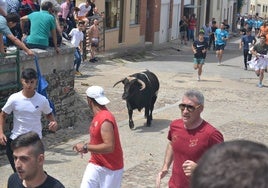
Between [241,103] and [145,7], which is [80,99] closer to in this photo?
[241,103]

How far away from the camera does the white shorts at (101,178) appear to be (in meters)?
5.77

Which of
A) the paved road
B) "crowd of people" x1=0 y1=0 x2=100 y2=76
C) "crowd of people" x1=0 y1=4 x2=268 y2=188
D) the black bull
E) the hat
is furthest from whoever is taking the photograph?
the black bull

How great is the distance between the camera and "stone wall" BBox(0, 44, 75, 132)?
36.1 ft

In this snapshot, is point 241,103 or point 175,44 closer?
point 241,103

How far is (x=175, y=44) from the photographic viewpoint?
35281 millimetres

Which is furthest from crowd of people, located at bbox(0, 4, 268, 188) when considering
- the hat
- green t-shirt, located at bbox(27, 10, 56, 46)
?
green t-shirt, located at bbox(27, 10, 56, 46)

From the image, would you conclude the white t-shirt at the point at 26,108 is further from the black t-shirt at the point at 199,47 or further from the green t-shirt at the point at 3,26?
the black t-shirt at the point at 199,47

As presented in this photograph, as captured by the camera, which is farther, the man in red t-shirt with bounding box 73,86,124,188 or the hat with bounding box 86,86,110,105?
the hat with bounding box 86,86,110,105

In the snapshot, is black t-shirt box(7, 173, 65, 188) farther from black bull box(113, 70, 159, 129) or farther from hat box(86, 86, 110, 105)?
black bull box(113, 70, 159, 129)

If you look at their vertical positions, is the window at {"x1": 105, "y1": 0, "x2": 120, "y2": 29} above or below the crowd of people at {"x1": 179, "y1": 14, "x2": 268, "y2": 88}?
above

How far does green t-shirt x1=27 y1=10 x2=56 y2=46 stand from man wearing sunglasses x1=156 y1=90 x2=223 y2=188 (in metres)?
6.17

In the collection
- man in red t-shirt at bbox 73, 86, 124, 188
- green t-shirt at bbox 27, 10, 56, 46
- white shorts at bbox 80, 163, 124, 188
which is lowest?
white shorts at bbox 80, 163, 124, 188

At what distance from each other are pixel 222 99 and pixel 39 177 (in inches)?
511

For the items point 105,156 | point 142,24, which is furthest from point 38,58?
point 142,24
